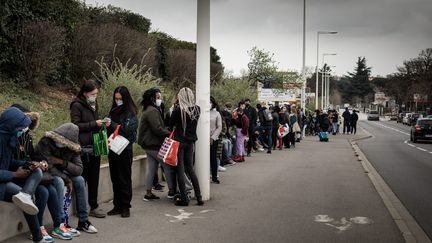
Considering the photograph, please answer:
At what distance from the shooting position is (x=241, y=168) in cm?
1520

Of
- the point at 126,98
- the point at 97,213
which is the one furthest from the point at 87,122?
the point at 97,213

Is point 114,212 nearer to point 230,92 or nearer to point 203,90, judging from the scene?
point 203,90

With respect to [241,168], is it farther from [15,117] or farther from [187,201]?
[15,117]

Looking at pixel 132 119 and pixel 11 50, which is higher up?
pixel 11 50

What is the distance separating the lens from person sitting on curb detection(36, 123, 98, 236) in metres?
6.83

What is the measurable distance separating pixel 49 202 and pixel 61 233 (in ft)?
1.28

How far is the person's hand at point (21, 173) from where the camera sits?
6.28m

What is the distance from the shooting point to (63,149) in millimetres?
6953

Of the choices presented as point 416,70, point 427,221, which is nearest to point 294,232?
point 427,221

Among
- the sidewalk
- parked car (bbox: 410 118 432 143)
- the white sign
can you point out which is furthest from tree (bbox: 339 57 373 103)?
the sidewalk

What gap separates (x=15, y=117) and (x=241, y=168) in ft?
31.3

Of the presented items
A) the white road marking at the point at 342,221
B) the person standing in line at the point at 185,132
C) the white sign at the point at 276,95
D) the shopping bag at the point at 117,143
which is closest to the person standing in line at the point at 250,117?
the person standing in line at the point at 185,132

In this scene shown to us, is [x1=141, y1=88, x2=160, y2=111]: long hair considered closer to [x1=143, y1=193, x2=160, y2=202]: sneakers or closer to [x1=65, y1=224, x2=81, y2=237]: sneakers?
[x1=143, y1=193, x2=160, y2=202]: sneakers

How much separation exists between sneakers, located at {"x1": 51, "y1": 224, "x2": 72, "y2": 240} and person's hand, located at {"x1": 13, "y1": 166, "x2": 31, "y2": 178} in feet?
2.76
